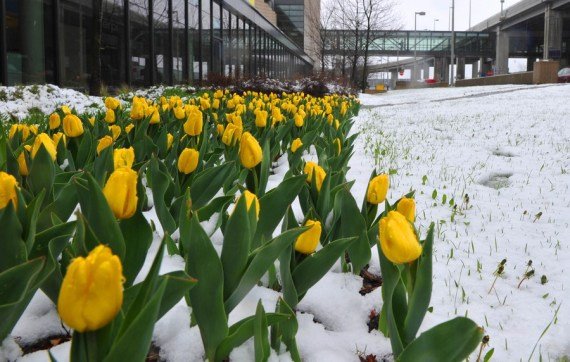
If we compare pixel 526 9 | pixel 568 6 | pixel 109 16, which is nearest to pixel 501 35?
pixel 526 9

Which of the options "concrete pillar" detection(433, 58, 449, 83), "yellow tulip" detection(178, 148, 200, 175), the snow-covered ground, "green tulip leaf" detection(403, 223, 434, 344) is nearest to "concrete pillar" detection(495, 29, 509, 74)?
"concrete pillar" detection(433, 58, 449, 83)

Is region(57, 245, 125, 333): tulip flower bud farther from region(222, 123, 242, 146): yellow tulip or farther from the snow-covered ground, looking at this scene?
region(222, 123, 242, 146): yellow tulip

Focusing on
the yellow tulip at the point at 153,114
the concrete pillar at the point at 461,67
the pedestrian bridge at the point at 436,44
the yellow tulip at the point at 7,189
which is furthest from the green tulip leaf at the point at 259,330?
the concrete pillar at the point at 461,67

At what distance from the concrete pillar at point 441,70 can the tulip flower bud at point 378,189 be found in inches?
2524

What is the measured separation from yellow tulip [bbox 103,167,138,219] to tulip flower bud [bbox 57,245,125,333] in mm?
438

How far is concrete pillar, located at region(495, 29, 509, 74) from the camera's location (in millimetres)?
48244

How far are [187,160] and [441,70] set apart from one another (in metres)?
73.3

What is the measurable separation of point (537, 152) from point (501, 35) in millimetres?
51985

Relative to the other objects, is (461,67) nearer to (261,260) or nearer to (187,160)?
(187,160)

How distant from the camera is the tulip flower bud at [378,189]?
57.6 inches

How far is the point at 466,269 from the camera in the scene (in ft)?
6.12

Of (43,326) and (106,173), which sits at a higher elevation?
(106,173)

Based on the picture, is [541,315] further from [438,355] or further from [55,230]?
[55,230]

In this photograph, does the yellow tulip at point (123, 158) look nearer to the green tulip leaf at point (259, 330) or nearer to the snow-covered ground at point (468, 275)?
the snow-covered ground at point (468, 275)
